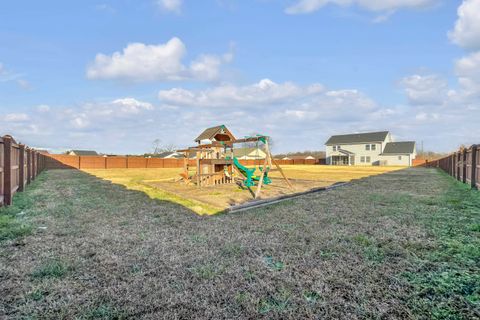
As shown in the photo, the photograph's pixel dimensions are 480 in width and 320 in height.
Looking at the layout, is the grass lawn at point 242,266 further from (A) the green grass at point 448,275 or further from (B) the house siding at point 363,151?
(B) the house siding at point 363,151

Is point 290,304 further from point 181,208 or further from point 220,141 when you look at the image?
point 220,141

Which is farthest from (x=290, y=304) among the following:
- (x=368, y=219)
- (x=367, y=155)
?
(x=367, y=155)

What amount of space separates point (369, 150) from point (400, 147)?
5.00 metres

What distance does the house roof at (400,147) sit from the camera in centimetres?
4381

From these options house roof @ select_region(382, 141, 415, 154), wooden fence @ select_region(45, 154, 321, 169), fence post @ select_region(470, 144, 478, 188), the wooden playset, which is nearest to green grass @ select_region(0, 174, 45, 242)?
the wooden playset

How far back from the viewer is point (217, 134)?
462 inches

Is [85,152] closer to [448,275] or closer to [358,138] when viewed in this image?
[358,138]

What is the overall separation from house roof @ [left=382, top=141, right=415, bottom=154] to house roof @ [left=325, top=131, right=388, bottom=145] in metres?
2.07

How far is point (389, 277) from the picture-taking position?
2438 millimetres

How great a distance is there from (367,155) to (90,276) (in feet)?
167

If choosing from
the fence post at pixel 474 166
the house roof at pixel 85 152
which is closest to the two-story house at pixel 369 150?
the fence post at pixel 474 166

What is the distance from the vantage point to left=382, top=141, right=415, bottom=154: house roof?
43.8 metres

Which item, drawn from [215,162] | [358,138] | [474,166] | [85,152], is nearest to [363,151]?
[358,138]

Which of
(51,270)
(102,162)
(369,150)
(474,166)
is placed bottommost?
(51,270)
